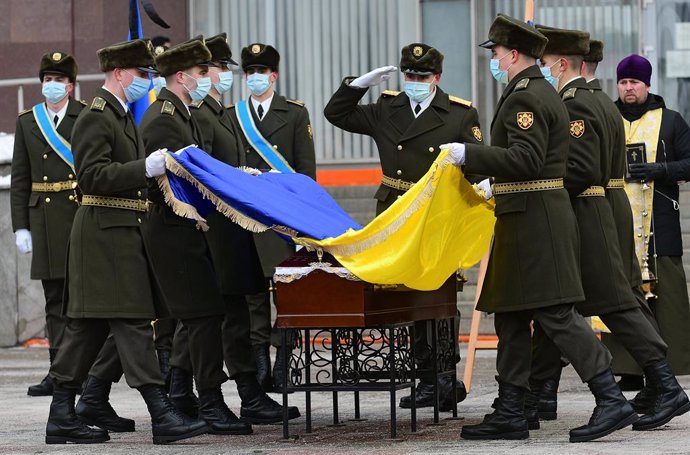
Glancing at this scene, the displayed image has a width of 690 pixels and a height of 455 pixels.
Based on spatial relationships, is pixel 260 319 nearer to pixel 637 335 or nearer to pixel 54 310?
pixel 54 310

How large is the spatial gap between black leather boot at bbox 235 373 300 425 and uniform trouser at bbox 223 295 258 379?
6cm

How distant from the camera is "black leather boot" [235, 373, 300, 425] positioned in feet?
31.7

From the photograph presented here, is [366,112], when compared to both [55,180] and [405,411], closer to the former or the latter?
[405,411]

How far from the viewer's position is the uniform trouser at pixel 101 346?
874cm

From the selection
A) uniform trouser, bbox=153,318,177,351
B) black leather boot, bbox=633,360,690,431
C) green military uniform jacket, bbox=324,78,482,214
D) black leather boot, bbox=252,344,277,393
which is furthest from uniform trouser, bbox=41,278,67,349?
black leather boot, bbox=633,360,690,431

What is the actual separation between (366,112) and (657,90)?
7.02 m

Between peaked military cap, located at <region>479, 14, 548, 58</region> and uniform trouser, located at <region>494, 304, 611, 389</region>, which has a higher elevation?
peaked military cap, located at <region>479, 14, 548, 58</region>

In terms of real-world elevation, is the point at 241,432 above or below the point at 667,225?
below

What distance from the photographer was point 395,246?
8.40m

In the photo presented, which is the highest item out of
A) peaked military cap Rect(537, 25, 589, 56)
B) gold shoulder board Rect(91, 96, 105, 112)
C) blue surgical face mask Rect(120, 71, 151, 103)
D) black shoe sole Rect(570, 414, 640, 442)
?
peaked military cap Rect(537, 25, 589, 56)

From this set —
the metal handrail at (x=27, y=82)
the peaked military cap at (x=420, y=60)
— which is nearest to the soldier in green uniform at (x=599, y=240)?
the peaked military cap at (x=420, y=60)

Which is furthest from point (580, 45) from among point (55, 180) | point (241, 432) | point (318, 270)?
point (55, 180)

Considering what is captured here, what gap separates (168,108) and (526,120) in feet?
6.53

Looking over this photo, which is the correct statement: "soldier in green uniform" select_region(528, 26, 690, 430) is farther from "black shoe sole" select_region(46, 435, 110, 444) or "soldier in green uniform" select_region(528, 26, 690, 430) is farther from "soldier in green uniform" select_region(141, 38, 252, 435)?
"black shoe sole" select_region(46, 435, 110, 444)
